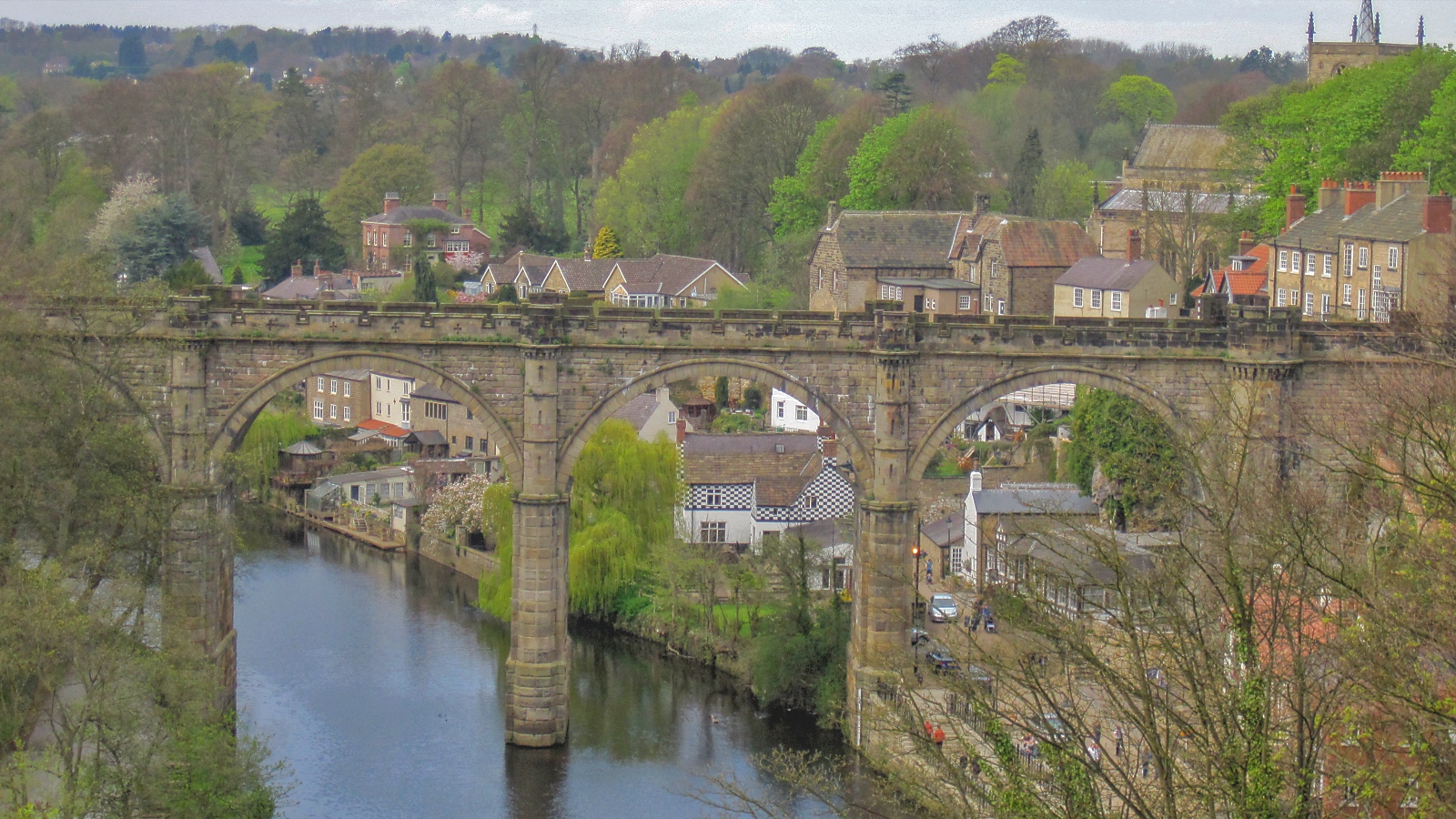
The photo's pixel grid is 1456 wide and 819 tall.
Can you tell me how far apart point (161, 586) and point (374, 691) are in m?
6.72

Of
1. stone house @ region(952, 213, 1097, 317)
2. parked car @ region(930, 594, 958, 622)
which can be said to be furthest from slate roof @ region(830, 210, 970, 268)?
parked car @ region(930, 594, 958, 622)

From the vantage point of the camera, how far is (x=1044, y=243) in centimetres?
7288

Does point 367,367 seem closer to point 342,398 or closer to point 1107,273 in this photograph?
point 1107,273

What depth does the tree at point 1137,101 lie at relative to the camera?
12350 centimetres

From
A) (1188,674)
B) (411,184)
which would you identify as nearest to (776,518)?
(1188,674)

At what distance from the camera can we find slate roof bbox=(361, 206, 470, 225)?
99812 mm

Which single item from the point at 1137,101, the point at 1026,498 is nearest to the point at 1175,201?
the point at 1026,498

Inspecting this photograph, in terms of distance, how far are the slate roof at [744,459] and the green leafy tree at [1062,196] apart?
3432 cm

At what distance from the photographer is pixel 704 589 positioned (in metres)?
46.5

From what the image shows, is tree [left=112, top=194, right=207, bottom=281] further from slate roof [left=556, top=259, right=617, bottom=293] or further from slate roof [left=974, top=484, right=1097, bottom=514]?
slate roof [left=974, top=484, right=1097, bottom=514]

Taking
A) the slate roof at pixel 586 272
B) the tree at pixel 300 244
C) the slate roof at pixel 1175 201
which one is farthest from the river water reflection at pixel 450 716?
the tree at pixel 300 244

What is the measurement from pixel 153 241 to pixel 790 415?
34.0 m

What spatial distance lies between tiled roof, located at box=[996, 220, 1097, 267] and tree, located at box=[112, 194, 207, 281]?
37.5m

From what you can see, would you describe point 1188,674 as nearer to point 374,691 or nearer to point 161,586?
point 161,586
